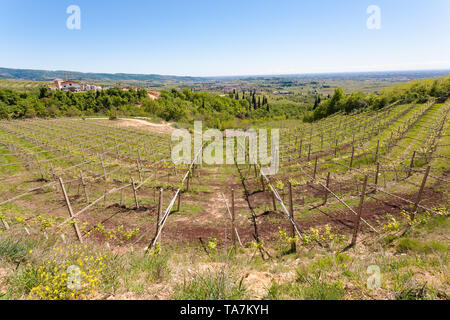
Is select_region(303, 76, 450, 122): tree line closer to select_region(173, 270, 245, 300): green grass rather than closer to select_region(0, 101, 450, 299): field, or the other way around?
select_region(0, 101, 450, 299): field

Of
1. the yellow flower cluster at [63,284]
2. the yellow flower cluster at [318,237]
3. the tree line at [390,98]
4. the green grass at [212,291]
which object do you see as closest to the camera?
the yellow flower cluster at [63,284]

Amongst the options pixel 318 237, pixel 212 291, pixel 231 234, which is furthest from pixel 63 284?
pixel 318 237

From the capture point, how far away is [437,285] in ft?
11.0

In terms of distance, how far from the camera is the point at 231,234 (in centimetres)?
831

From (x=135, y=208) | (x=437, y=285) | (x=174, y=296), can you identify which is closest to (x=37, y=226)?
(x=135, y=208)

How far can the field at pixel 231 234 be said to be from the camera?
3.46 m

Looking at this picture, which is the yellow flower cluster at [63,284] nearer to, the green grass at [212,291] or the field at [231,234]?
the field at [231,234]

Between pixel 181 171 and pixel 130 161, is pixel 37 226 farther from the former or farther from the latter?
pixel 130 161

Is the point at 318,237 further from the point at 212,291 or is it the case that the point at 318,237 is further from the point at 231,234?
the point at 212,291

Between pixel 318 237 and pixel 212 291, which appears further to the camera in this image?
pixel 318 237

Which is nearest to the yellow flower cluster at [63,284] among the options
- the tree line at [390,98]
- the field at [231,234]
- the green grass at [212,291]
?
the field at [231,234]

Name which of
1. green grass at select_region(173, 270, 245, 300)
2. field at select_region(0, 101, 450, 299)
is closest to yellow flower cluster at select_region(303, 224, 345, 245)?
field at select_region(0, 101, 450, 299)

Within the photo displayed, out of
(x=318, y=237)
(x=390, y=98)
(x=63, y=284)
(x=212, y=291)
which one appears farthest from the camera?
(x=390, y=98)
